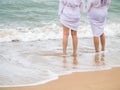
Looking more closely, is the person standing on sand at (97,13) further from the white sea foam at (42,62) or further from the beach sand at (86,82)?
the beach sand at (86,82)

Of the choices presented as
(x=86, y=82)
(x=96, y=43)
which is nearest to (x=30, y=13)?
(x=96, y=43)

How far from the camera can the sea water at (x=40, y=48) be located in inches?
226

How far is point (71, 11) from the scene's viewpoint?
682 centimetres

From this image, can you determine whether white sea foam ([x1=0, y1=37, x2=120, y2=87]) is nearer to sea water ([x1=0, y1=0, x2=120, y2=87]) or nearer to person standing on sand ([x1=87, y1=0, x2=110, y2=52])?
sea water ([x1=0, y1=0, x2=120, y2=87])

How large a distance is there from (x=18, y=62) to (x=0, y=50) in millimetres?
1148

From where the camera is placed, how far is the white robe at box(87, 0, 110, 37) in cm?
695

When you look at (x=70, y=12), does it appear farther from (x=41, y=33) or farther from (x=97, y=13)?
(x=41, y=33)

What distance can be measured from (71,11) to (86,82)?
197 centimetres

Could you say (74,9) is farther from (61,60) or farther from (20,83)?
(20,83)

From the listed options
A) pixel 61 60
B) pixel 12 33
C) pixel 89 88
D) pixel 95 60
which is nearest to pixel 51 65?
pixel 61 60

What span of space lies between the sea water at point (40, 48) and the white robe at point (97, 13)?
0.49 m

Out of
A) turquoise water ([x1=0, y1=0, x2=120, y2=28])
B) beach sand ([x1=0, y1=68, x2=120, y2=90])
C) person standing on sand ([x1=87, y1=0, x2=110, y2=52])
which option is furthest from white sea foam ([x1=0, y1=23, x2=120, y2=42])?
beach sand ([x1=0, y1=68, x2=120, y2=90])

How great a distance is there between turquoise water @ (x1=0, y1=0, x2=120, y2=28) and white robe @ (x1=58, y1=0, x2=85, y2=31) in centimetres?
355

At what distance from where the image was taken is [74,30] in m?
6.97
